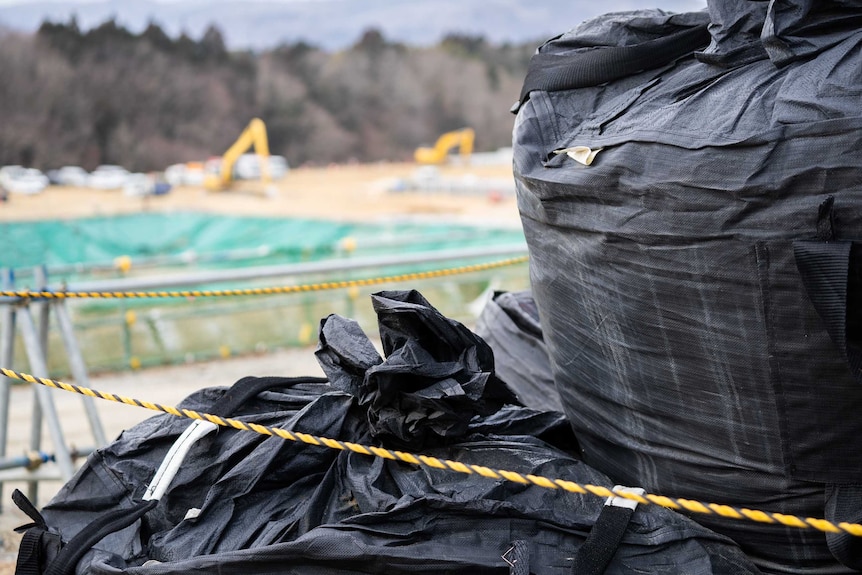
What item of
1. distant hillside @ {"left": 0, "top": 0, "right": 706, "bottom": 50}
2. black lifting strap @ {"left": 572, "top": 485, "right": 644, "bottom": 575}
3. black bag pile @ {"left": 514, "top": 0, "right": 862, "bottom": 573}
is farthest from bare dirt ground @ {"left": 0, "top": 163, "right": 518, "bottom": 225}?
distant hillside @ {"left": 0, "top": 0, "right": 706, "bottom": 50}

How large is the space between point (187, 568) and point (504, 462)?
765 millimetres

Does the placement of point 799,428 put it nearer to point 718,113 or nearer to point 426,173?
point 718,113

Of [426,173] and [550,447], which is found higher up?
[550,447]

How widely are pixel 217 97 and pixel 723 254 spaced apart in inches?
1773

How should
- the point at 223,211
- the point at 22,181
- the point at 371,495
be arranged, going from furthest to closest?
the point at 22,181 → the point at 223,211 → the point at 371,495

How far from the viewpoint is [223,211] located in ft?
96.8

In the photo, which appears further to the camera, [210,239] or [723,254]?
[210,239]

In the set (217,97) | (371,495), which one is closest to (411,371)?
(371,495)

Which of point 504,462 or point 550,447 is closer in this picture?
point 504,462

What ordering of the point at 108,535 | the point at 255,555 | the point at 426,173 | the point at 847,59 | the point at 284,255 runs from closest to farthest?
the point at 847,59, the point at 255,555, the point at 108,535, the point at 284,255, the point at 426,173

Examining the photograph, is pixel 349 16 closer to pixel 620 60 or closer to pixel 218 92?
pixel 218 92

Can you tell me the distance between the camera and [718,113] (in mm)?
1926

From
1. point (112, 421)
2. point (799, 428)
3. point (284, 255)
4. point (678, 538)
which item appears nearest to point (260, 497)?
point (678, 538)

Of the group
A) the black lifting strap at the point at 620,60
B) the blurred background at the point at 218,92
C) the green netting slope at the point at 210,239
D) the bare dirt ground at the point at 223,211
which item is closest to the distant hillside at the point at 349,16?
the blurred background at the point at 218,92
